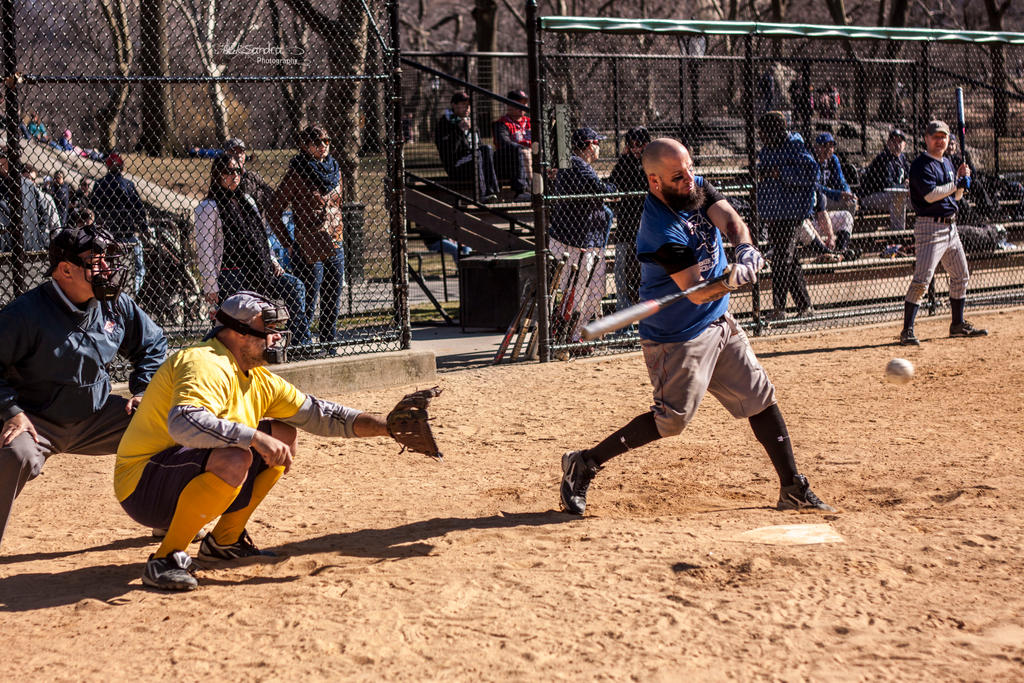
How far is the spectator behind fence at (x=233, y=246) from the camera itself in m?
9.22

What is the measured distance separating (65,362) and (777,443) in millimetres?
3568

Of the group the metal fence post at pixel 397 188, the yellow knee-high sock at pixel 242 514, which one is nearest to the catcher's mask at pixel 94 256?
the yellow knee-high sock at pixel 242 514

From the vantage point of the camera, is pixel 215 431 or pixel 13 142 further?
pixel 13 142

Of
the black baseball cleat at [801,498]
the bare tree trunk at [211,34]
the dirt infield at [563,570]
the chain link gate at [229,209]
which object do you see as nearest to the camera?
the dirt infield at [563,570]

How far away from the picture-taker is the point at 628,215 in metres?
10.8

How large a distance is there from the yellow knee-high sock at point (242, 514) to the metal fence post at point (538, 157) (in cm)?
528

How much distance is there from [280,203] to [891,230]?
352 inches

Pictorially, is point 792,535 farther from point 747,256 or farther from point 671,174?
point 671,174

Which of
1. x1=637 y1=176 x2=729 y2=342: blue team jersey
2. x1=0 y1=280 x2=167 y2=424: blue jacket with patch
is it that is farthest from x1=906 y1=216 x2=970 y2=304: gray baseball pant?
x1=0 y1=280 x2=167 y2=424: blue jacket with patch

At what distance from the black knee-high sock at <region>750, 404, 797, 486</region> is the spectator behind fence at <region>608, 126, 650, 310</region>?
527 cm

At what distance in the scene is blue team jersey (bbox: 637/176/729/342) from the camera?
17.3 feet

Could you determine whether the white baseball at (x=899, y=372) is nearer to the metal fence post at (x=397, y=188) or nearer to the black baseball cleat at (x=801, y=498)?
the black baseball cleat at (x=801, y=498)

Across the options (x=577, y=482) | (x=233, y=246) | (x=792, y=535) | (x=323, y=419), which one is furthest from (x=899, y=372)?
(x=233, y=246)

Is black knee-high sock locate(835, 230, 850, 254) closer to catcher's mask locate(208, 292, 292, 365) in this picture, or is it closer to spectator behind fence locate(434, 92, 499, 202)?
spectator behind fence locate(434, 92, 499, 202)
